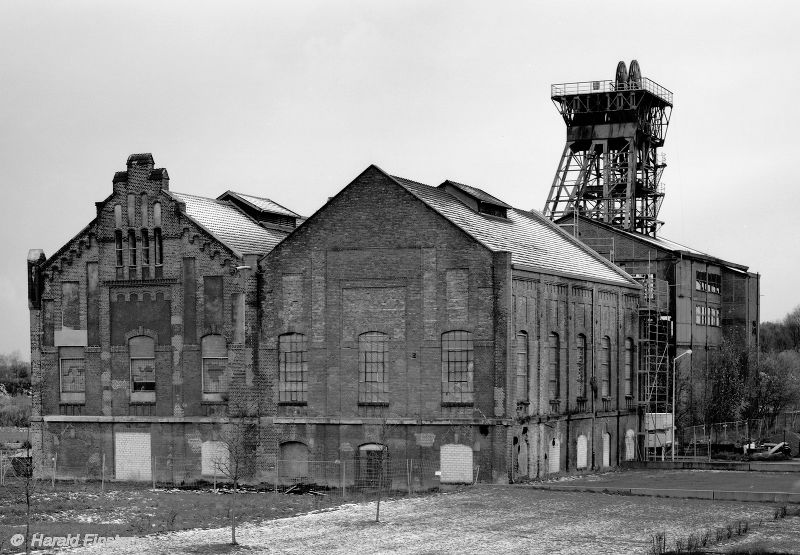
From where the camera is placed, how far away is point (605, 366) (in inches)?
2253

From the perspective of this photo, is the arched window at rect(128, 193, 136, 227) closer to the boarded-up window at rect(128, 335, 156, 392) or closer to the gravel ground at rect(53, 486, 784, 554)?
the boarded-up window at rect(128, 335, 156, 392)

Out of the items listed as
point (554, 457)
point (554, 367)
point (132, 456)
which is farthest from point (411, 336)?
point (132, 456)

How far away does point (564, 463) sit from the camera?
5166 cm

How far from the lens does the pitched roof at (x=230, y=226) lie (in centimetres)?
5141

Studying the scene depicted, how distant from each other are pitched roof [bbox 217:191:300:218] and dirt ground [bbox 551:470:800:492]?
734 inches

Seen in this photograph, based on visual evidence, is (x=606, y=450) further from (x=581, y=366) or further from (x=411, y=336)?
(x=411, y=336)

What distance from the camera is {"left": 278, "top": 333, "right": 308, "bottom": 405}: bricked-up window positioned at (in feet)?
159

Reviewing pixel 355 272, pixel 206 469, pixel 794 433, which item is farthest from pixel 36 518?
pixel 794 433

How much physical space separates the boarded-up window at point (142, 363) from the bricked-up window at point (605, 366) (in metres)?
19.7

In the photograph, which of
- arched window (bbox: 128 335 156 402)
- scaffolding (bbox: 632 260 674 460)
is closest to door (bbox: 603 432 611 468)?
scaffolding (bbox: 632 260 674 460)

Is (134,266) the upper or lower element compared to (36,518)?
upper

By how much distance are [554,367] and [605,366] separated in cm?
635

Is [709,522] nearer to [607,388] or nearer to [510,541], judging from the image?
[510,541]

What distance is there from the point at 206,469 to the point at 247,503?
27.2 ft
